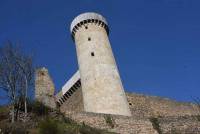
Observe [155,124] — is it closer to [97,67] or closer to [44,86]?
[97,67]

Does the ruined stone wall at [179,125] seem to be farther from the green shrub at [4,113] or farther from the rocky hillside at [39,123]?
the green shrub at [4,113]

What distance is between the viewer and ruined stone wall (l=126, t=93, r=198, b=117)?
33312 mm

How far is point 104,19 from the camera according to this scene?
114 ft

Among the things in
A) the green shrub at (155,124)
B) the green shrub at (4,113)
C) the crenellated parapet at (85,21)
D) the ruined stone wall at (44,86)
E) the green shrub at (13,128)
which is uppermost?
the crenellated parapet at (85,21)

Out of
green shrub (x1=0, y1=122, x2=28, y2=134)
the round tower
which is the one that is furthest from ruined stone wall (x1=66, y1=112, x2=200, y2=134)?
green shrub (x1=0, y1=122, x2=28, y2=134)

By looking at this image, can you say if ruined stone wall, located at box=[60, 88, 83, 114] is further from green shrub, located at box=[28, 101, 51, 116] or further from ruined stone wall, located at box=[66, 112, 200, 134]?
green shrub, located at box=[28, 101, 51, 116]

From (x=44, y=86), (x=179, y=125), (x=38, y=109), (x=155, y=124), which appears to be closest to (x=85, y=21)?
(x=44, y=86)

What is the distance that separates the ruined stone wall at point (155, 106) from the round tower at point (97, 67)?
3920 mm

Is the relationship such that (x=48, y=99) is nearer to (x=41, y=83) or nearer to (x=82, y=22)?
(x=41, y=83)

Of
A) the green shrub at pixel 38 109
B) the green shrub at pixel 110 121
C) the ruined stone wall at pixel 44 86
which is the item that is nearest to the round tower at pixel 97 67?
the ruined stone wall at pixel 44 86

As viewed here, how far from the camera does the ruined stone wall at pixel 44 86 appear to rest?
30.8 meters

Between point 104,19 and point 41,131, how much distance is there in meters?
21.5

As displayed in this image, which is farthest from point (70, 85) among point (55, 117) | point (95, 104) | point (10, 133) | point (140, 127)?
point (10, 133)

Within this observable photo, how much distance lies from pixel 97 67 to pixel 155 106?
6966 millimetres
